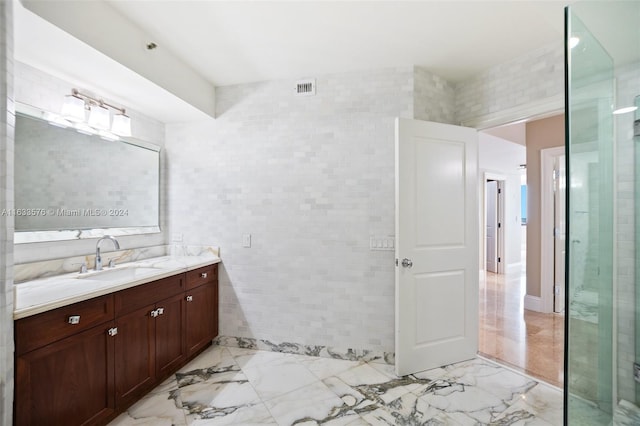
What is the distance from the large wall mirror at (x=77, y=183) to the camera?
1825 millimetres

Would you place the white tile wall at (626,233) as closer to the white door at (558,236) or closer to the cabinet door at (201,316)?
the white door at (558,236)

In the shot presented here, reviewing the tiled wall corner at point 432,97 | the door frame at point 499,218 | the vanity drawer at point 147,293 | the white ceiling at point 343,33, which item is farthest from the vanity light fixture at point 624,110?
the door frame at point 499,218

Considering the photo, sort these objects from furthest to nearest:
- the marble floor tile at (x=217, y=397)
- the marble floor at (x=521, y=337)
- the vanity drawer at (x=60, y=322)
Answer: the marble floor at (x=521, y=337)
the marble floor tile at (x=217, y=397)
the vanity drawer at (x=60, y=322)

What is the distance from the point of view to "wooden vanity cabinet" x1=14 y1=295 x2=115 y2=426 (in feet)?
4.33

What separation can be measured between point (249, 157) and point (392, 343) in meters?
2.22

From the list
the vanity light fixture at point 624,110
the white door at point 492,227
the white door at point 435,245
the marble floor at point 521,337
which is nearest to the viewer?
the vanity light fixture at point 624,110

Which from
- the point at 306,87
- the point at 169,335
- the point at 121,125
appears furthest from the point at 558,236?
the point at 121,125

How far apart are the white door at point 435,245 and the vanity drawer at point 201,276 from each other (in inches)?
70.0

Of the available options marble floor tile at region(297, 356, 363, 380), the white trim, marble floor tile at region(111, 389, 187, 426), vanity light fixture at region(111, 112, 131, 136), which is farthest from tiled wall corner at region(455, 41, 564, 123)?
marble floor tile at region(111, 389, 187, 426)

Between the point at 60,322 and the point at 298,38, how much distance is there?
235 centimetres

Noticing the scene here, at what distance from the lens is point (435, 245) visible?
8.02 feet

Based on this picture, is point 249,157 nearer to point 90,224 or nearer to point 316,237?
point 316,237

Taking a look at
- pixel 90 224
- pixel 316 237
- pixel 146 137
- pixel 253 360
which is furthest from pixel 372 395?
pixel 146 137

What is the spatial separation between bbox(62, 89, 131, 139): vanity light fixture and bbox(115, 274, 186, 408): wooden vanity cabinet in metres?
1.34
